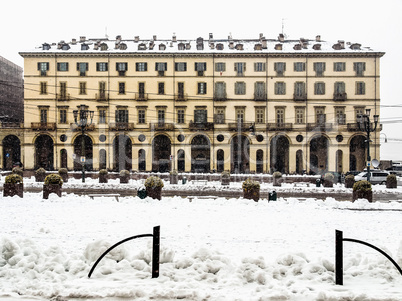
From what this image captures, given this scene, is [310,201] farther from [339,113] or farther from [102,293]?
[339,113]

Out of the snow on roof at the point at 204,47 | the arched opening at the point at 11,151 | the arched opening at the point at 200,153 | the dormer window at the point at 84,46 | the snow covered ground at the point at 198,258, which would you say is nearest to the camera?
the snow covered ground at the point at 198,258

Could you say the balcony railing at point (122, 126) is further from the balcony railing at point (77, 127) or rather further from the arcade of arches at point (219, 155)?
the balcony railing at point (77, 127)

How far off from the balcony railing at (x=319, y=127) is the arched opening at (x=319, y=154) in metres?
1.21

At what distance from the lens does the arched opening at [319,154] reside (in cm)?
4728

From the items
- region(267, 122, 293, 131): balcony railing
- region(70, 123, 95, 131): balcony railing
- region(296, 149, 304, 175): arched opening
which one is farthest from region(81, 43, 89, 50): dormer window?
region(296, 149, 304, 175): arched opening

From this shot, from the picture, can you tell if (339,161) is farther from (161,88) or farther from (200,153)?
(161,88)

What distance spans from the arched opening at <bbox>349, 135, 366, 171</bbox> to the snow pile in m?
36.4

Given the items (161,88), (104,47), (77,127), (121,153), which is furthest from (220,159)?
(104,47)

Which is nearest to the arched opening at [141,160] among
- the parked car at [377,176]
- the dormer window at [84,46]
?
the dormer window at [84,46]

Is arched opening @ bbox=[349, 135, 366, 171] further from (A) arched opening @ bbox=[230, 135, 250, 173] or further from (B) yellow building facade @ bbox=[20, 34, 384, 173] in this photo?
(A) arched opening @ bbox=[230, 135, 250, 173]

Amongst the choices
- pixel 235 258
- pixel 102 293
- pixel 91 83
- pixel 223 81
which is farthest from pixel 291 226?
pixel 91 83

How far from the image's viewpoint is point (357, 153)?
155 feet

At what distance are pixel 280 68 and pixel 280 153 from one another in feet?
34.7

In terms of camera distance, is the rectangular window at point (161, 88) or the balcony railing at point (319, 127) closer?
the balcony railing at point (319, 127)
